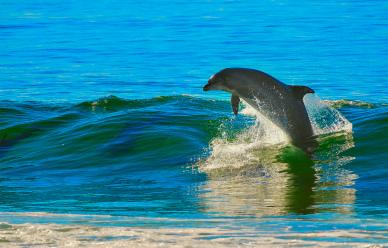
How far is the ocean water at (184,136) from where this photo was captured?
311 inches

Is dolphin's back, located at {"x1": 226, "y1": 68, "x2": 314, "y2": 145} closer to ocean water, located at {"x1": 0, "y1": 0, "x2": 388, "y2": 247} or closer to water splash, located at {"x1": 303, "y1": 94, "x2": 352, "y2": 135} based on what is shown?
ocean water, located at {"x1": 0, "y1": 0, "x2": 388, "y2": 247}

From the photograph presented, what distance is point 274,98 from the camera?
11.9 meters

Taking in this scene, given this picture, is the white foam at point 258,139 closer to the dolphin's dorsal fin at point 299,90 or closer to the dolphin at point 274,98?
the dolphin at point 274,98

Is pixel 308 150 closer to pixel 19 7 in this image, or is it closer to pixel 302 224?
pixel 302 224

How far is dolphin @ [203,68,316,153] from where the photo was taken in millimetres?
11883

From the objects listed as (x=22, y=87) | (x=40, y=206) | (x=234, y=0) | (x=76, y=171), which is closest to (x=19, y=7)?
(x=234, y=0)

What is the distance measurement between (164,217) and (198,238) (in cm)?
173

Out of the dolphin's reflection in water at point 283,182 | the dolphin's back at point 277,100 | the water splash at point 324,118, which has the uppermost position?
the dolphin's back at point 277,100

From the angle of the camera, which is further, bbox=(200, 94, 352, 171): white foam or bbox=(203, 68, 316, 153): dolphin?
bbox=(200, 94, 352, 171): white foam

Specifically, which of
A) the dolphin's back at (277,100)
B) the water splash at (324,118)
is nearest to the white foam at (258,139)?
the water splash at (324,118)

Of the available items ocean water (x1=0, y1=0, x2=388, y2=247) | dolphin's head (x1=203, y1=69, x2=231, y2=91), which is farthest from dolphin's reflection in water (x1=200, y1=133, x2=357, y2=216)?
dolphin's head (x1=203, y1=69, x2=231, y2=91)

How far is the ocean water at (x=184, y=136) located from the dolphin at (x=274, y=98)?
288 mm

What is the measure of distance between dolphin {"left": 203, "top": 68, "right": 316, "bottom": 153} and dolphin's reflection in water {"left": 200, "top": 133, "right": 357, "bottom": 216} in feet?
0.84

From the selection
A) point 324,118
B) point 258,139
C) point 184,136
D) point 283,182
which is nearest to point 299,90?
point 283,182
